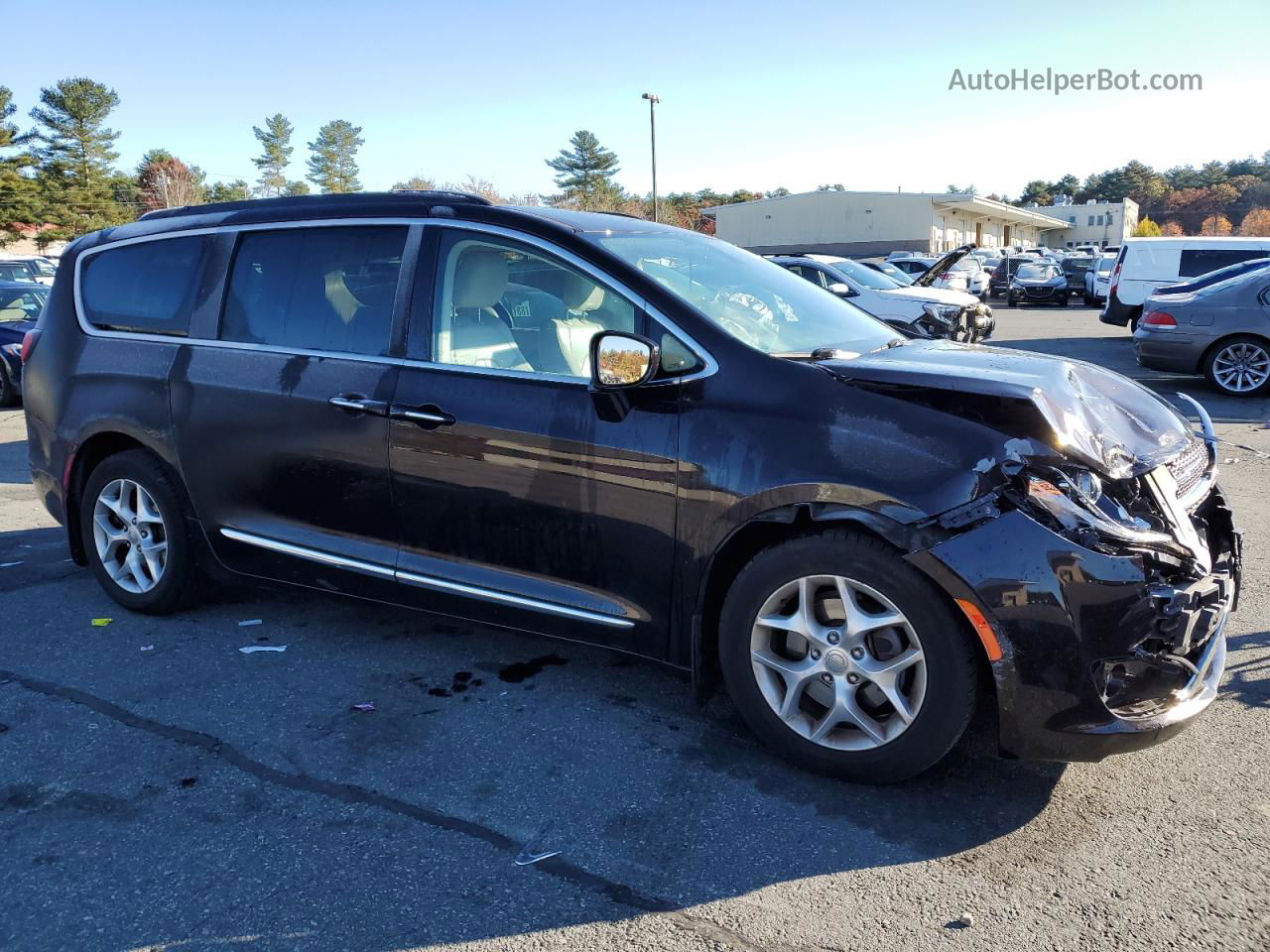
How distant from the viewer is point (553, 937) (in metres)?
2.45

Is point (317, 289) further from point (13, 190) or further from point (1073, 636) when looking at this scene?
point (13, 190)

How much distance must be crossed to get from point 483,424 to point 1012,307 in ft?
103

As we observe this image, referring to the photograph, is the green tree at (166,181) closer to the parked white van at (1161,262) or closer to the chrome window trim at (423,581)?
the parked white van at (1161,262)

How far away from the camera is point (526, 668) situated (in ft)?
13.3

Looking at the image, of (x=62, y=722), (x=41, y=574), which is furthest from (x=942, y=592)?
(x=41, y=574)

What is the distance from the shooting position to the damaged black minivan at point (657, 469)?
A: 2814mm

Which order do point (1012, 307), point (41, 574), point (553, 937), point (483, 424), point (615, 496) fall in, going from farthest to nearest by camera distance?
1. point (1012, 307)
2. point (41, 574)
3. point (483, 424)
4. point (615, 496)
5. point (553, 937)

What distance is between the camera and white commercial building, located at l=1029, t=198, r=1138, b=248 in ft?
333

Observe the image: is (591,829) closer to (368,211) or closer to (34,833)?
(34,833)

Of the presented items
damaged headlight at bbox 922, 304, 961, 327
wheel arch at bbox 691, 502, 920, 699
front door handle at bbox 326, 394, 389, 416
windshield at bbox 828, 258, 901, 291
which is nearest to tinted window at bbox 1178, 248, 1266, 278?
windshield at bbox 828, 258, 901, 291

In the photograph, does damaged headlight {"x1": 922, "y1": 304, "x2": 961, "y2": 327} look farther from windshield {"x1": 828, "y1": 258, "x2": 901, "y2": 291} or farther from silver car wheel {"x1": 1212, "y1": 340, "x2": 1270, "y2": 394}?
silver car wheel {"x1": 1212, "y1": 340, "x2": 1270, "y2": 394}

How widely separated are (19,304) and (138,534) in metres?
10.3

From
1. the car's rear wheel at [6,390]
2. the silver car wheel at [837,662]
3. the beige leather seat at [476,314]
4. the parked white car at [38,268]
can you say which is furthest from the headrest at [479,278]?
the parked white car at [38,268]

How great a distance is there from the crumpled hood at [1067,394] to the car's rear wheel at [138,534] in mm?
3058
